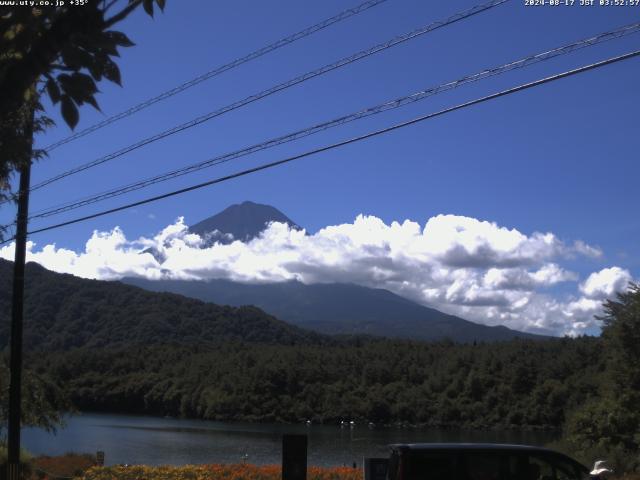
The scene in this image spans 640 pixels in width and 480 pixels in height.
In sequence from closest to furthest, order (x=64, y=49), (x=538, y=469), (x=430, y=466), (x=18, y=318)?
(x=64, y=49)
(x=430, y=466)
(x=538, y=469)
(x=18, y=318)

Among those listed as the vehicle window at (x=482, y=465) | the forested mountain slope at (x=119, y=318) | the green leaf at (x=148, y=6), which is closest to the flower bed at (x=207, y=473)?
the vehicle window at (x=482, y=465)

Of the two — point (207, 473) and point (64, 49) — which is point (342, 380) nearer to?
point (207, 473)

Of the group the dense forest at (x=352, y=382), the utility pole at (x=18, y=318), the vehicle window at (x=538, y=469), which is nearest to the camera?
the vehicle window at (x=538, y=469)

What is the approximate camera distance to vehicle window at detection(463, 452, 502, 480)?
11695mm

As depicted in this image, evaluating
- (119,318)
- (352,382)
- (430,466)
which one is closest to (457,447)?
(430,466)

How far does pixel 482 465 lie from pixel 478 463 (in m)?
0.09

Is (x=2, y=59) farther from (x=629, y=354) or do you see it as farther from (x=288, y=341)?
(x=288, y=341)

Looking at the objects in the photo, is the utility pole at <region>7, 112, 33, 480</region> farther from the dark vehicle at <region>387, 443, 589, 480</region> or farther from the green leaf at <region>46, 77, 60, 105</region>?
the green leaf at <region>46, 77, 60, 105</region>

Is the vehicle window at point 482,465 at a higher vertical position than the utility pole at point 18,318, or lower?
lower

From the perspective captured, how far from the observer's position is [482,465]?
38.8ft

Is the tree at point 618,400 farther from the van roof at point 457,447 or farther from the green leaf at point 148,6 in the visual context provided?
the green leaf at point 148,6

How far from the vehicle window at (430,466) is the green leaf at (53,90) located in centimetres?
899

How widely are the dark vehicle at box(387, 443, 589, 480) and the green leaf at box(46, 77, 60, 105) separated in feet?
29.4

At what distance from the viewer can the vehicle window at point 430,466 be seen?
11484 mm
